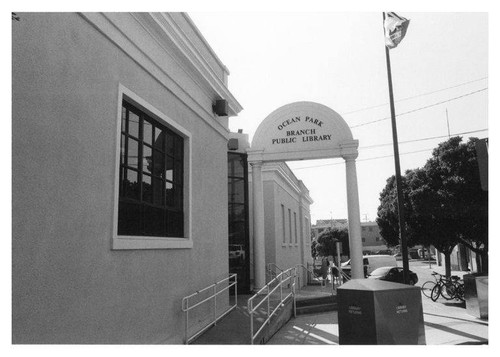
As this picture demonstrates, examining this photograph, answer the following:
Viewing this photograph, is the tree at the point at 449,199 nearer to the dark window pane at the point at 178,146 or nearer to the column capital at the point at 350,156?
the column capital at the point at 350,156

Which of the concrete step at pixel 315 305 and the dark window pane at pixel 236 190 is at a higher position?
the dark window pane at pixel 236 190

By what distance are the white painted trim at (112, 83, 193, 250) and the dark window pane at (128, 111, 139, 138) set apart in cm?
16

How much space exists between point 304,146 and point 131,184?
23.5 ft

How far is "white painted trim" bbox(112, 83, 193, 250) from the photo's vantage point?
16.8ft

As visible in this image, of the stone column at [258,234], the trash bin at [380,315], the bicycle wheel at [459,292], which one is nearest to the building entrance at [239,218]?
the stone column at [258,234]

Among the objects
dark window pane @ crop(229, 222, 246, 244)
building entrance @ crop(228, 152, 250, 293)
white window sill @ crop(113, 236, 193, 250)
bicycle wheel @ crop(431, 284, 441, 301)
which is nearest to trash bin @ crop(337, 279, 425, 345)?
white window sill @ crop(113, 236, 193, 250)

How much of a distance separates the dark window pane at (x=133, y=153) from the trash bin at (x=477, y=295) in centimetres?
911

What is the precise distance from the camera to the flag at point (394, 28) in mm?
9562

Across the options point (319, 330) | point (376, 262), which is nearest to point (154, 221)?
point (319, 330)

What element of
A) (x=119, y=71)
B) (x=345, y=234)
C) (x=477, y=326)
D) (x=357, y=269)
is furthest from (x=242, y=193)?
(x=345, y=234)

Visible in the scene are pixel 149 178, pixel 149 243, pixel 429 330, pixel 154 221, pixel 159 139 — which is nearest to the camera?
pixel 149 243

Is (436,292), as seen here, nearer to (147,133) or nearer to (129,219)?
(147,133)

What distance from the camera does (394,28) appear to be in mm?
9812

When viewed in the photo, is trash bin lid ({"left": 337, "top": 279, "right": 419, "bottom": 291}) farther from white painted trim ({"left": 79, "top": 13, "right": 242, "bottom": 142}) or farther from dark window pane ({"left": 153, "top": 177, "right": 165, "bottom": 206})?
white painted trim ({"left": 79, "top": 13, "right": 242, "bottom": 142})
